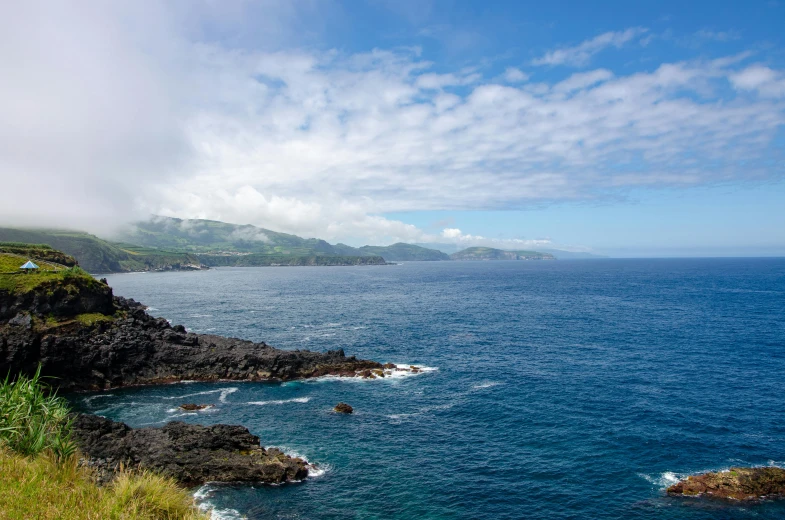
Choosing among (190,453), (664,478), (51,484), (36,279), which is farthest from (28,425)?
(36,279)

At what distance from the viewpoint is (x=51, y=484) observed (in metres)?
16.2

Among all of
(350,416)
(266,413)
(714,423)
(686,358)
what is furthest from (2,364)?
(686,358)

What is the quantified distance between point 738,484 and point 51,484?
2007 inches

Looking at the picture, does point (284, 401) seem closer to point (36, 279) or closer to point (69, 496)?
point (36, 279)

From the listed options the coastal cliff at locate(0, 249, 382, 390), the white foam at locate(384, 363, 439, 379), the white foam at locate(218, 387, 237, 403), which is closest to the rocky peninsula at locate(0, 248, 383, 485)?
the coastal cliff at locate(0, 249, 382, 390)

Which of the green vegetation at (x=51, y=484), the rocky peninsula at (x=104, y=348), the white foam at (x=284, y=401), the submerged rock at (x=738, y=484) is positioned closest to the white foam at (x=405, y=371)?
the rocky peninsula at (x=104, y=348)

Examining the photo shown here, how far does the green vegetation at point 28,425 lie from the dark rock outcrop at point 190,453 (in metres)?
24.8

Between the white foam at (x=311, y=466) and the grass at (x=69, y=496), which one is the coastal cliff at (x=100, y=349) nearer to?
the white foam at (x=311, y=466)

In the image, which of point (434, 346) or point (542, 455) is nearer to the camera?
point (542, 455)

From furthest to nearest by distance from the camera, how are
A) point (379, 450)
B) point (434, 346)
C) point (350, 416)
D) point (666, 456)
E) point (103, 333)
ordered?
point (434, 346) → point (103, 333) → point (350, 416) → point (379, 450) → point (666, 456)

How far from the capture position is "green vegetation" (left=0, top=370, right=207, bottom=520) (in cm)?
1482

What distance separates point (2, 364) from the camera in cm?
6931

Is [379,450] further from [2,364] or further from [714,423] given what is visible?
[2,364]

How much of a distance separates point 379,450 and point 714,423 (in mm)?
40407
